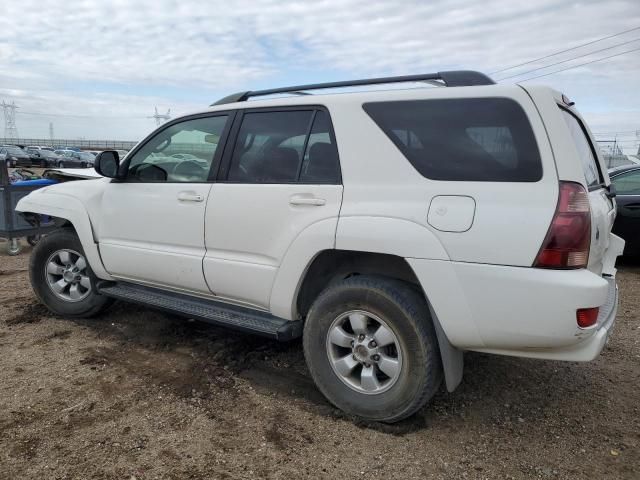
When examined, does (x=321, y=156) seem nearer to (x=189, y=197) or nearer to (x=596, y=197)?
(x=189, y=197)

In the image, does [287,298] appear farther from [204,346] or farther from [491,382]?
[491,382]

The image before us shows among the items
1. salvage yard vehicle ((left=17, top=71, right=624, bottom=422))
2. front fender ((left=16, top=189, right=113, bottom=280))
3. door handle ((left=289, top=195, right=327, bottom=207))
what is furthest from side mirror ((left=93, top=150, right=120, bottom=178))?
door handle ((left=289, top=195, right=327, bottom=207))

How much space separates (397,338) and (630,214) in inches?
220

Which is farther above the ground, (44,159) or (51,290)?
(51,290)

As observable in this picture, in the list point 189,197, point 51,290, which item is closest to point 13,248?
point 51,290

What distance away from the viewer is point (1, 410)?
3059mm

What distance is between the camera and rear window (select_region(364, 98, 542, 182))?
8.28 feet

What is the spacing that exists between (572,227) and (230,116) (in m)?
2.34

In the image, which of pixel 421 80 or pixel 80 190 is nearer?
pixel 421 80

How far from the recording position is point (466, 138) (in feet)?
8.76

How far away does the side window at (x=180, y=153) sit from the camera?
12.1 ft

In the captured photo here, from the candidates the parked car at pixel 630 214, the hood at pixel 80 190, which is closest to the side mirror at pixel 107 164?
the hood at pixel 80 190

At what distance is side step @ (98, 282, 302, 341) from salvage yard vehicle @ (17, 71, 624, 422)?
0.05ft

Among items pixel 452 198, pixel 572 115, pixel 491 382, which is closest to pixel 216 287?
pixel 452 198
